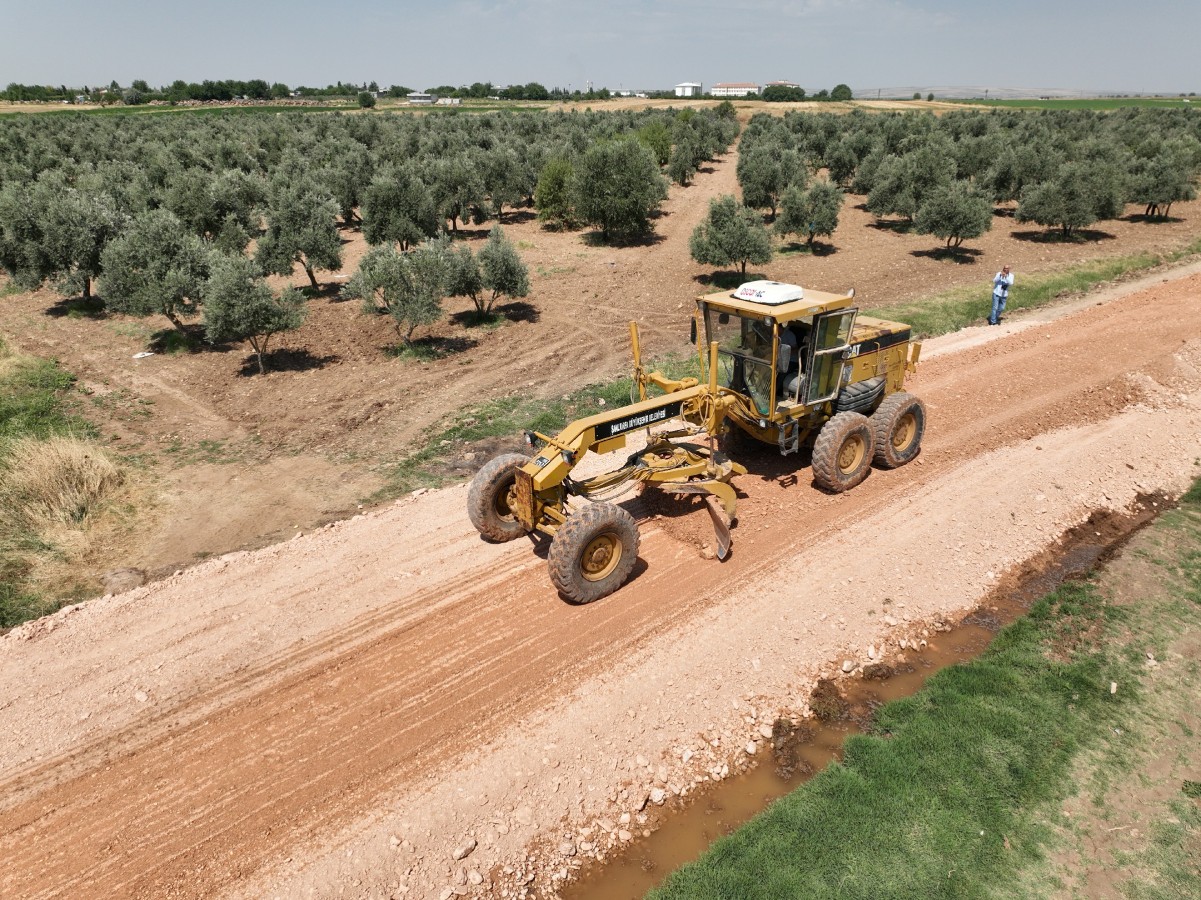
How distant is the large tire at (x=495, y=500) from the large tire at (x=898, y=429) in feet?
17.4

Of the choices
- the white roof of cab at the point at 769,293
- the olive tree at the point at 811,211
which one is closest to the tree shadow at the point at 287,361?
the white roof of cab at the point at 769,293

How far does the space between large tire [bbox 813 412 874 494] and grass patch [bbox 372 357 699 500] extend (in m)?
3.12

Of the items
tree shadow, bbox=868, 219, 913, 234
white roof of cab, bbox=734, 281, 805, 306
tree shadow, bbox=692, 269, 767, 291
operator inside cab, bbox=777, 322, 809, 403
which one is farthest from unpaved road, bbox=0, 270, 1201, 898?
tree shadow, bbox=868, 219, 913, 234

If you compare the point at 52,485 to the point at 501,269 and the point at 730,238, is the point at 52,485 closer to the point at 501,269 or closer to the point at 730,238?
the point at 501,269

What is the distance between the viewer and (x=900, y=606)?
7883 mm

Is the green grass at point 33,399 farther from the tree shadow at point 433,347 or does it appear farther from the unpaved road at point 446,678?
the unpaved road at point 446,678

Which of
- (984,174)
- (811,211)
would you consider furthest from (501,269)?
(984,174)

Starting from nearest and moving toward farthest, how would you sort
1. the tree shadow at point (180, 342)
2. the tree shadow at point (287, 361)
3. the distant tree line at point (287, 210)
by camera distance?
the tree shadow at point (287, 361)
the distant tree line at point (287, 210)
the tree shadow at point (180, 342)

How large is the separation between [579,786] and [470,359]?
494 inches

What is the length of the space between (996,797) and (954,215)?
24116 millimetres

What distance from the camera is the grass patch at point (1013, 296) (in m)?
17.9

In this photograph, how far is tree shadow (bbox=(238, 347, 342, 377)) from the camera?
16.6 meters

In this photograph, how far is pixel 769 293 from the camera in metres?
8.77

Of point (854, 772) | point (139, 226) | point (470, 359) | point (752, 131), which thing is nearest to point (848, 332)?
point (854, 772)
